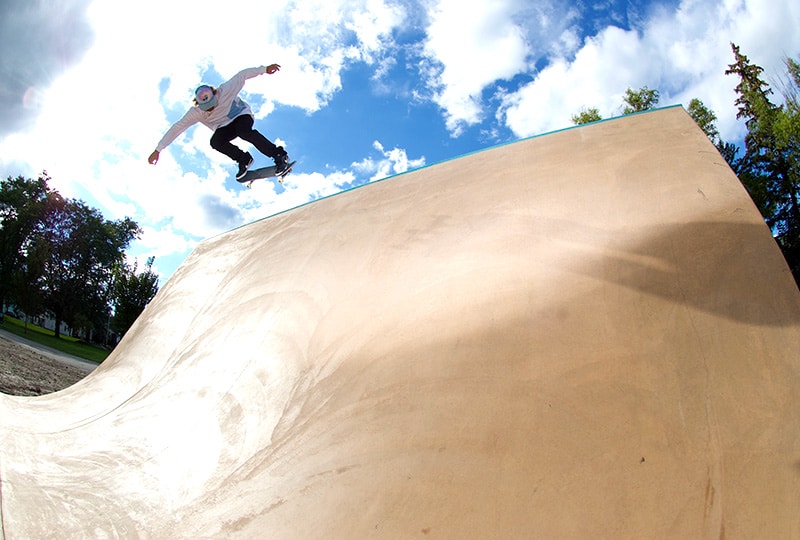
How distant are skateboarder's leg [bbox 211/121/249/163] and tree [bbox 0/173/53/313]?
118 ft

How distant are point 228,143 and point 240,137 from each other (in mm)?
216

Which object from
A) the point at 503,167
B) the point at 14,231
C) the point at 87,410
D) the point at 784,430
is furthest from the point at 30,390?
the point at 14,231

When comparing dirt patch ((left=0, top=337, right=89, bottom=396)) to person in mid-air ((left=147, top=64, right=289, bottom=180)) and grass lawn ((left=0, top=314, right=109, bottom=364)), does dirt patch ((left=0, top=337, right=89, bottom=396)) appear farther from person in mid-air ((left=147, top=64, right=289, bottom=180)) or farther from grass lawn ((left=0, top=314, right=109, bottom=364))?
grass lawn ((left=0, top=314, right=109, bottom=364))

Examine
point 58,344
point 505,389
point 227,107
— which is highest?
point 227,107

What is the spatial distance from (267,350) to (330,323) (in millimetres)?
537

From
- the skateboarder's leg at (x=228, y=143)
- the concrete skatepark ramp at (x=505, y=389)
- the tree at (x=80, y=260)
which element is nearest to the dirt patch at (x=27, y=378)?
the skateboarder's leg at (x=228, y=143)

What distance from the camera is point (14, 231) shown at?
34.6m

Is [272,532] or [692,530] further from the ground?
[692,530]

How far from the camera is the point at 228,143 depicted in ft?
19.2

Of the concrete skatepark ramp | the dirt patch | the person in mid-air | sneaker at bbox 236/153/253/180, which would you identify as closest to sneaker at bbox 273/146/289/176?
the person in mid-air

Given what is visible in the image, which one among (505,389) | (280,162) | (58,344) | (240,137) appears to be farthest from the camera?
(58,344)

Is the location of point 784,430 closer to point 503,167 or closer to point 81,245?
point 503,167

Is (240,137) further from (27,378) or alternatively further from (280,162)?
(27,378)

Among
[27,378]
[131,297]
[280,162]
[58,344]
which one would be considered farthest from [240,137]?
[58,344]
